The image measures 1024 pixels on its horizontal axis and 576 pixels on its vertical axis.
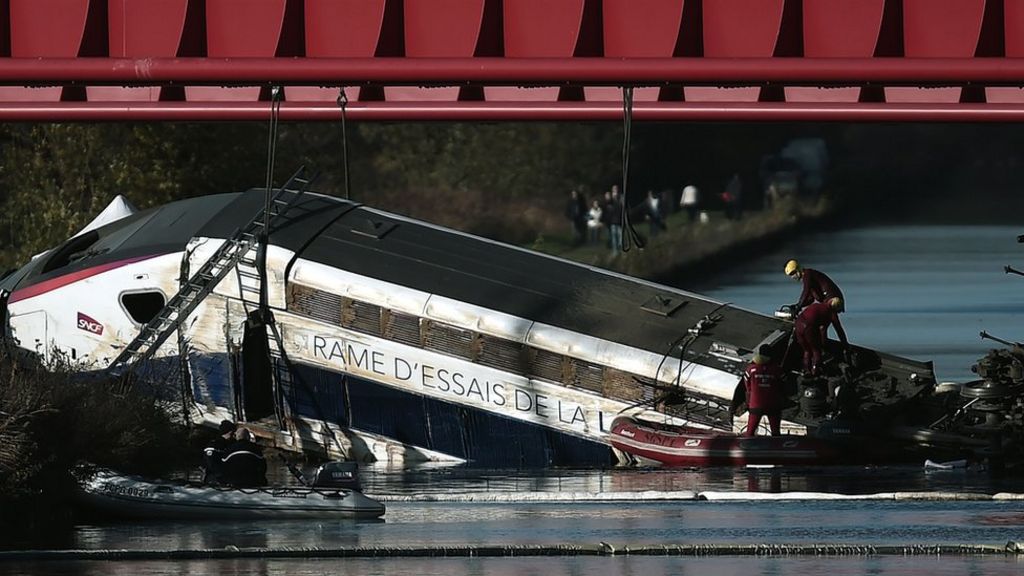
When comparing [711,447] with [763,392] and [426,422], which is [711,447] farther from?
[426,422]

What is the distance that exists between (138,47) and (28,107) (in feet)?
9.61

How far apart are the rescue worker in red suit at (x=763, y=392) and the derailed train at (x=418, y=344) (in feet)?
1.95

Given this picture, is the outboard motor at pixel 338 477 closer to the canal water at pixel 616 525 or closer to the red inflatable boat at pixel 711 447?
the canal water at pixel 616 525

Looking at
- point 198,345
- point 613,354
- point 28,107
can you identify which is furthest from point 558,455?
point 28,107

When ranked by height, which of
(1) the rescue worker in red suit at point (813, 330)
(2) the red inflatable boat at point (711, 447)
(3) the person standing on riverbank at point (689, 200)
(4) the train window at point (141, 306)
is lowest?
(2) the red inflatable boat at point (711, 447)

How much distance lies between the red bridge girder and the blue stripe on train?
10.0m

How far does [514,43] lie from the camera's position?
21.2 m

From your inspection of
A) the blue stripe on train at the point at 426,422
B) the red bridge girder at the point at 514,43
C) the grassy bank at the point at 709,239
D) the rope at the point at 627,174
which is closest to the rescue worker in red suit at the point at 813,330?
the blue stripe on train at the point at 426,422

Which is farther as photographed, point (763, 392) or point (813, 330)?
point (813, 330)

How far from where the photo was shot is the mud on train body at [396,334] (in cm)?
2994

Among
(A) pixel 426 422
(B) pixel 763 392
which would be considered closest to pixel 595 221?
(A) pixel 426 422

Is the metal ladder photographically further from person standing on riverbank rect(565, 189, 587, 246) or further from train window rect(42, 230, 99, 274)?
person standing on riverbank rect(565, 189, 587, 246)

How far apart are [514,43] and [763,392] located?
9.48 m

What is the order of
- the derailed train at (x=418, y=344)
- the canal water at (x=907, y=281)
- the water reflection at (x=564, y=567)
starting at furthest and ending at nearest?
the canal water at (x=907, y=281)
the derailed train at (x=418, y=344)
the water reflection at (x=564, y=567)
